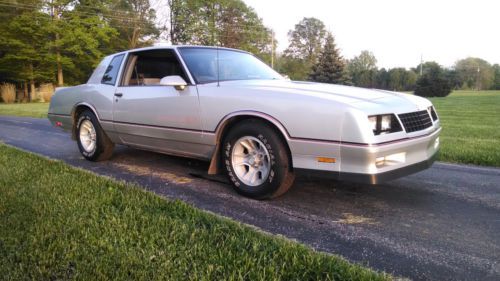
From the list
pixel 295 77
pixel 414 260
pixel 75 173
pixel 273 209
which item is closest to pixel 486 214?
pixel 414 260

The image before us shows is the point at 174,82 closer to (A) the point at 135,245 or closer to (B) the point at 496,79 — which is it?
(A) the point at 135,245

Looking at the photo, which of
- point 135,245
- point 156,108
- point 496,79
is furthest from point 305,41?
point 135,245

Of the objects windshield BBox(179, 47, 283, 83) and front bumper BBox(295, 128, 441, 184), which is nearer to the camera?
front bumper BBox(295, 128, 441, 184)

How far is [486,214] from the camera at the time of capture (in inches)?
129

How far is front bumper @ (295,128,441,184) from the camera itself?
3.02 m

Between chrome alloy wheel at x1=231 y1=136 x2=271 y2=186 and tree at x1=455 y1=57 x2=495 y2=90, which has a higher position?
tree at x1=455 y1=57 x2=495 y2=90

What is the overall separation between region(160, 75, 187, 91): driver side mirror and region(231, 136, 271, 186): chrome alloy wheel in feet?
2.99

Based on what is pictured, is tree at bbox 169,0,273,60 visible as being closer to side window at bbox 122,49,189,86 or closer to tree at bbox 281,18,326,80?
tree at bbox 281,18,326,80

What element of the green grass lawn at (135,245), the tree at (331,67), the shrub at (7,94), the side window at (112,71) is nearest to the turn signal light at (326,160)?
the green grass lawn at (135,245)

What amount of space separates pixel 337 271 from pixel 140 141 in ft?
11.0

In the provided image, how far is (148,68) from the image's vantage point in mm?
5070

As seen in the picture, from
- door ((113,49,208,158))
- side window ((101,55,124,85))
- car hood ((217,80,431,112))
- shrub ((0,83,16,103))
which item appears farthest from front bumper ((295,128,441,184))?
shrub ((0,83,16,103))

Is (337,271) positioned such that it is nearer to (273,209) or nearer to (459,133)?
(273,209)

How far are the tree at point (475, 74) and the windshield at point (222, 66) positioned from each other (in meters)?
67.5
